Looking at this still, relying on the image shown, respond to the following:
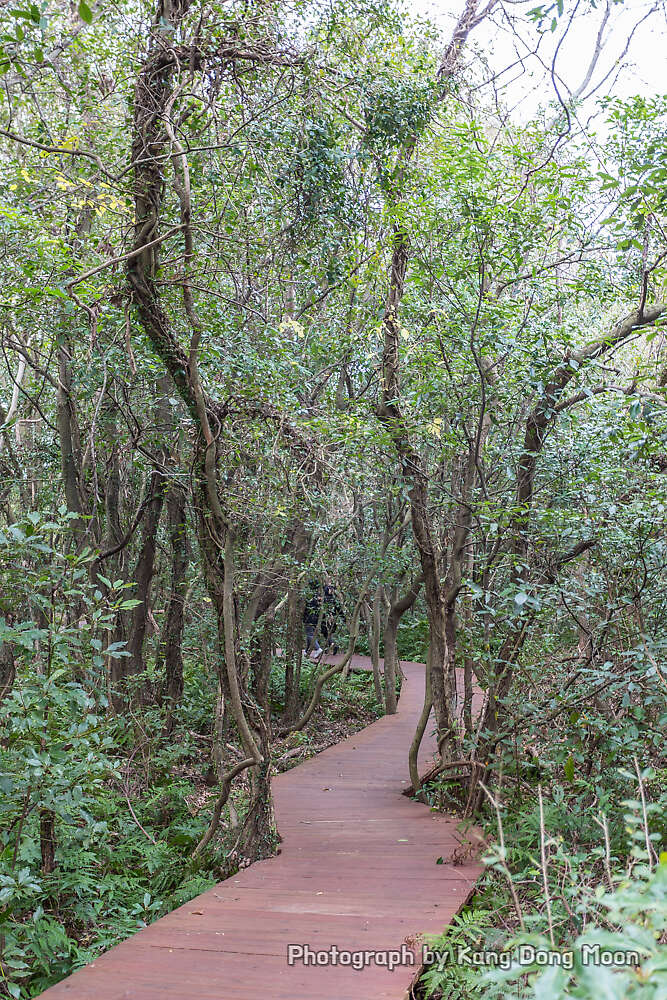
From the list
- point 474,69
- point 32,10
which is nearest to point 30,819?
point 32,10

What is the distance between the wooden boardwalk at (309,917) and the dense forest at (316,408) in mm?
296

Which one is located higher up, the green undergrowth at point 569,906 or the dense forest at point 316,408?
the dense forest at point 316,408

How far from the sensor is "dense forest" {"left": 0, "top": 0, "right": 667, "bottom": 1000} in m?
4.70

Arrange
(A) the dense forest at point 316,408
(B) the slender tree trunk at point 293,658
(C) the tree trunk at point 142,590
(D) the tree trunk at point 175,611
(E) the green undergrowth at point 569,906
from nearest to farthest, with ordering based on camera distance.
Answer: (E) the green undergrowth at point 569,906
(A) the dense forest at point 316,408
(C) the tree trunk at point 142,590
(D) the tree trunk at point 175,611
(B) the slender tree trunk at point 293,658

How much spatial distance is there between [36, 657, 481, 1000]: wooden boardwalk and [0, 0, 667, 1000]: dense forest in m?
0.30

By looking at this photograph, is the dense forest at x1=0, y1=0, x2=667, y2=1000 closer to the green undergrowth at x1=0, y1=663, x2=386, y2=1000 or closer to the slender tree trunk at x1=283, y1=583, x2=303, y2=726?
the green undergrowth at x1=0, y1=663, x2=386, y2=1000

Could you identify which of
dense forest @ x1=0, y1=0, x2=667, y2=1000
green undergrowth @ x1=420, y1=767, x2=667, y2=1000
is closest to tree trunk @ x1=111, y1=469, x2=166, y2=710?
dense forest @ x1=0, y1=0, x2=667, y2=1000

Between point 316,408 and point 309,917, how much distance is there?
412 cm

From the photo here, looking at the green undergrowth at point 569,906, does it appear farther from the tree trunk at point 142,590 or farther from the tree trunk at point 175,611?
the tree trunk at point 142,590

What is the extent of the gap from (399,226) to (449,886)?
490cm

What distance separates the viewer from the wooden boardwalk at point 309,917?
10.8 ft

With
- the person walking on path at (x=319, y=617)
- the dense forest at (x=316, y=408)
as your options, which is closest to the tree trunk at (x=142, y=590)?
the dense forest at (x=316, y=408)

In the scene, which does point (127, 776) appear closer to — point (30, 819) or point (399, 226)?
point (30, 819)

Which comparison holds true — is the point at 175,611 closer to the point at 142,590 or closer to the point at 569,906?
the point at 142,590
